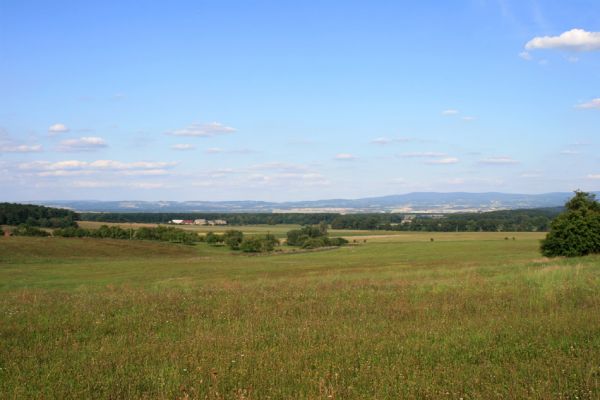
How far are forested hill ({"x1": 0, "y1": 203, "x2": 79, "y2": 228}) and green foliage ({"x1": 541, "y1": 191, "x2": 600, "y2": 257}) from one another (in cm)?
10023

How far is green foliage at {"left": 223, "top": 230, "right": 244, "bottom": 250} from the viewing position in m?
106

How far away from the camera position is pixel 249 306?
534 inches

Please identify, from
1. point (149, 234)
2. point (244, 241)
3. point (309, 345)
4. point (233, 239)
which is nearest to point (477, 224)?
point (233, 239)

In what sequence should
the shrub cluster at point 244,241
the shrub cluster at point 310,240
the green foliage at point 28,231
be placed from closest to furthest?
1. the green foliage at point 28,231
2. the shrub cluster at point 244,241
3. the shrub cluster at point 310,240

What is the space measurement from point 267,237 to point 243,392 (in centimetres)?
10357

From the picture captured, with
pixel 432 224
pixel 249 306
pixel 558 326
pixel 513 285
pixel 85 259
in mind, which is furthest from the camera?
pixel 432 224

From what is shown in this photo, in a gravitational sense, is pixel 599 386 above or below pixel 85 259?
above

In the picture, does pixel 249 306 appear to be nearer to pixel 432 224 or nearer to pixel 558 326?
pixel 558 326

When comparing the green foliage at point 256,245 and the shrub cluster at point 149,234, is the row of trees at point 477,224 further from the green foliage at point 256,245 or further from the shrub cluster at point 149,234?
the shrub cluster at point 149,234

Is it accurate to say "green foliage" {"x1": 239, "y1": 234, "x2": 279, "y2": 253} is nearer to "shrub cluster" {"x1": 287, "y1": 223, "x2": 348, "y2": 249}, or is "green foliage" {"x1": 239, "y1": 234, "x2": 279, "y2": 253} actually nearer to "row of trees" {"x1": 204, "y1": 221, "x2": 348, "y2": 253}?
"row of trees" {"x1": 204, "y1": 221, "x2": 348, "y2": 253}

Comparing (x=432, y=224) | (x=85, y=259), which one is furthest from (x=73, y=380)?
(x=432, y=224)

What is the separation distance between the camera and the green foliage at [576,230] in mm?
46219

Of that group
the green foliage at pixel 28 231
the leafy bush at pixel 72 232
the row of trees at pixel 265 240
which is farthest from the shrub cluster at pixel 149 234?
the green foliage at pixel 28 231

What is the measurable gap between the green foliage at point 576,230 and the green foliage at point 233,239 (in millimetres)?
66870
